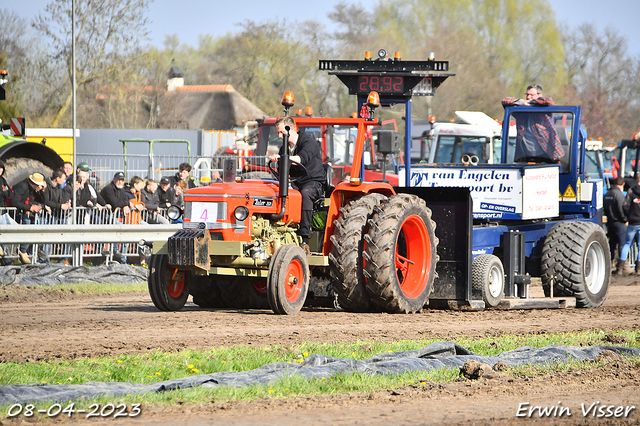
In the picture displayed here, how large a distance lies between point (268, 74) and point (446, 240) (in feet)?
138

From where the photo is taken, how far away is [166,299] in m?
9.22

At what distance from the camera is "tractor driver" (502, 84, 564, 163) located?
12059 millimetres

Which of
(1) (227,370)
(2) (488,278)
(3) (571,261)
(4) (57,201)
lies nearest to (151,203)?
(4) (57,201)

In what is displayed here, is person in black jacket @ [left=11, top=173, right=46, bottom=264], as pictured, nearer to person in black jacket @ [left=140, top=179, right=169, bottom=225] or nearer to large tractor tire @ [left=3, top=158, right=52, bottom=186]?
large tractor tire @ [left=3, top=158, right=52, bottom=186]

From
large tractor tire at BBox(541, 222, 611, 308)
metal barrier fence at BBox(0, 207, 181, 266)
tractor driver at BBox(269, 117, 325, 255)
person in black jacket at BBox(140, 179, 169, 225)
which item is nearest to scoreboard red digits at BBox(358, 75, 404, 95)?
tractor driver at BBox(269, 117, 325, 255)

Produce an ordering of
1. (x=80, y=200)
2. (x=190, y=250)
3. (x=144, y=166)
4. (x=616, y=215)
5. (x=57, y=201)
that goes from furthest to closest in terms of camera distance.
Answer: (x=144, y=166) < (x=616, y=215) < (x=80, y=200) < (x=57, y=201) < (x=190, y=250)

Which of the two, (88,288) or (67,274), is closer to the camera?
(88,288)

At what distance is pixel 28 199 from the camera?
14.4 metres

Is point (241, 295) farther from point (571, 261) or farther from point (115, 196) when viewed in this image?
point (115, 196)

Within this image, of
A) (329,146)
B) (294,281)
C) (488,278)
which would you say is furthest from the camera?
(329,146)

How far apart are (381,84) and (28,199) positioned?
271 inches

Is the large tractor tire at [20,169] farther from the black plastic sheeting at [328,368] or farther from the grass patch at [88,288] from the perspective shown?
the black plastic sheeting at [328,368]

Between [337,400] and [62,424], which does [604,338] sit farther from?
[62,424]

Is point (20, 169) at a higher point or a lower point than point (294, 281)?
higher
